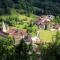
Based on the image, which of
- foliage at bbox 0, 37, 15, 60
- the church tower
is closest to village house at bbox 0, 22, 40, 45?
the church tower

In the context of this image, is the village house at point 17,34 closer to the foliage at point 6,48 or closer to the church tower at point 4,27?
the church tower at point 4,27

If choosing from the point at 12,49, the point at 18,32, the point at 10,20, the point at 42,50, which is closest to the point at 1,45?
the point at 12,49

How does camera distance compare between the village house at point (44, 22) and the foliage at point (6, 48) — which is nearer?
the foliage at point (6, 48)

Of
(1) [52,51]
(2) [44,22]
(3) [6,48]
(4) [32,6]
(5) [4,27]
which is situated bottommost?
(1) [52,51]

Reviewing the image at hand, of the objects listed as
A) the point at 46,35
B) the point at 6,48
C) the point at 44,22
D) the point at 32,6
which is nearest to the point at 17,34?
the point at 46,35

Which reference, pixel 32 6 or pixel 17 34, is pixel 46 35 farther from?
pixel 32 6

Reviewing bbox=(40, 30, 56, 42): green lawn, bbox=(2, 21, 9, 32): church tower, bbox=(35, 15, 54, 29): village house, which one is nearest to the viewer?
bbox=(40, 30, 56, 42): green lawn

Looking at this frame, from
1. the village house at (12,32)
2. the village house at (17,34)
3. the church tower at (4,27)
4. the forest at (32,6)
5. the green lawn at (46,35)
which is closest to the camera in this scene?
the village house at (17,34)

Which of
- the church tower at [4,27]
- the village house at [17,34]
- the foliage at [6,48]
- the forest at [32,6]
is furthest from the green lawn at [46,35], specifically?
the forest at [32,6]

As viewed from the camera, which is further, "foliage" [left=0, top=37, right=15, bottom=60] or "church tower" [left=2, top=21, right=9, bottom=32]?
"church tower" [left=2, top=21, right=9, bottom=32]

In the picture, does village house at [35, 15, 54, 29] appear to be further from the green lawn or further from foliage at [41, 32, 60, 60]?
foliage at [41, 32, 60, 60]

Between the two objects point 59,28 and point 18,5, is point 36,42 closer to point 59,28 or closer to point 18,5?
point 59,28
